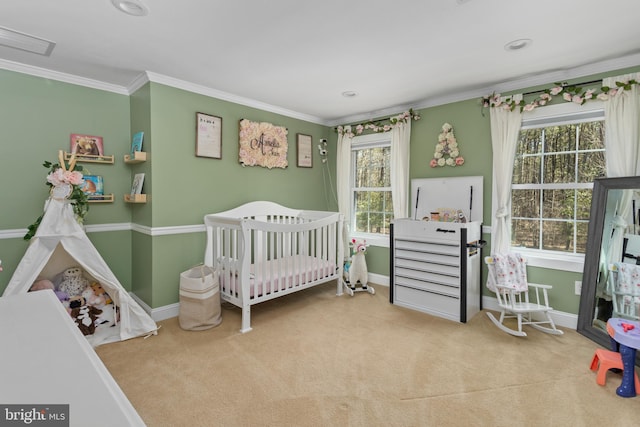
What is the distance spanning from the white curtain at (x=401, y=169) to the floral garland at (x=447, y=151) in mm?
345

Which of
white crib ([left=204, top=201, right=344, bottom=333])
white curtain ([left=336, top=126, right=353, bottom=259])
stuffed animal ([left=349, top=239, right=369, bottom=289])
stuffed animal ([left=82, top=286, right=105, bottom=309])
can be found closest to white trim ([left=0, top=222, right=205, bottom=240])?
white crib ([left=204, top=201, right=344, bottom=333])

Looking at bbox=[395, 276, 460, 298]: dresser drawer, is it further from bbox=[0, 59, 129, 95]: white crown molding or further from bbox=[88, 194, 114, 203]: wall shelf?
bbox=[0, 59, 129, 95]: white crown molding

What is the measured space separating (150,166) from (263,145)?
1.26m

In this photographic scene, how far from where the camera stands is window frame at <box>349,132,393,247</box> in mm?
3936

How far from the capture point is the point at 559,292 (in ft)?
9.07

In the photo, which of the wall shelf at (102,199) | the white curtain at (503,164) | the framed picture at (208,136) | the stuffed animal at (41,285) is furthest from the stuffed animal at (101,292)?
the white curtain at (503,164)

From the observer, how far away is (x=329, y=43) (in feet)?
7.23

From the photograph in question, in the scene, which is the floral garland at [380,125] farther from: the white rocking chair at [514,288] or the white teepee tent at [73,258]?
the white teepee tent at [73,258]

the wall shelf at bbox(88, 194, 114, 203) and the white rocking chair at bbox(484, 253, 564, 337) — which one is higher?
the wall shelf at bbox(88, 194, 114, 203)

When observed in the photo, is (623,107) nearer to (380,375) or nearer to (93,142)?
(380,375)

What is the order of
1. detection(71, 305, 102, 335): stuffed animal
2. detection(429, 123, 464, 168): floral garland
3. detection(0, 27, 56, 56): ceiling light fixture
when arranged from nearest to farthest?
1. detection(0, 27, 56, 56): ceiling light fixture
2. detection(71, 305, 102, 335): stuffed animal
3. detection(429, 123, 464, 168): floral garland

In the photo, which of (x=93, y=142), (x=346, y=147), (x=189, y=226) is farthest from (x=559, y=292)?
(x=93, y=142)

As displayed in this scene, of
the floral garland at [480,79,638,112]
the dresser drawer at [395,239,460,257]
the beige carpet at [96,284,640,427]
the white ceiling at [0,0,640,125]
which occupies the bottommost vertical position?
the beige carpet at [96,284,640,427]

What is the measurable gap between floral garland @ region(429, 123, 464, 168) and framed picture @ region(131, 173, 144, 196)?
9.92ft
